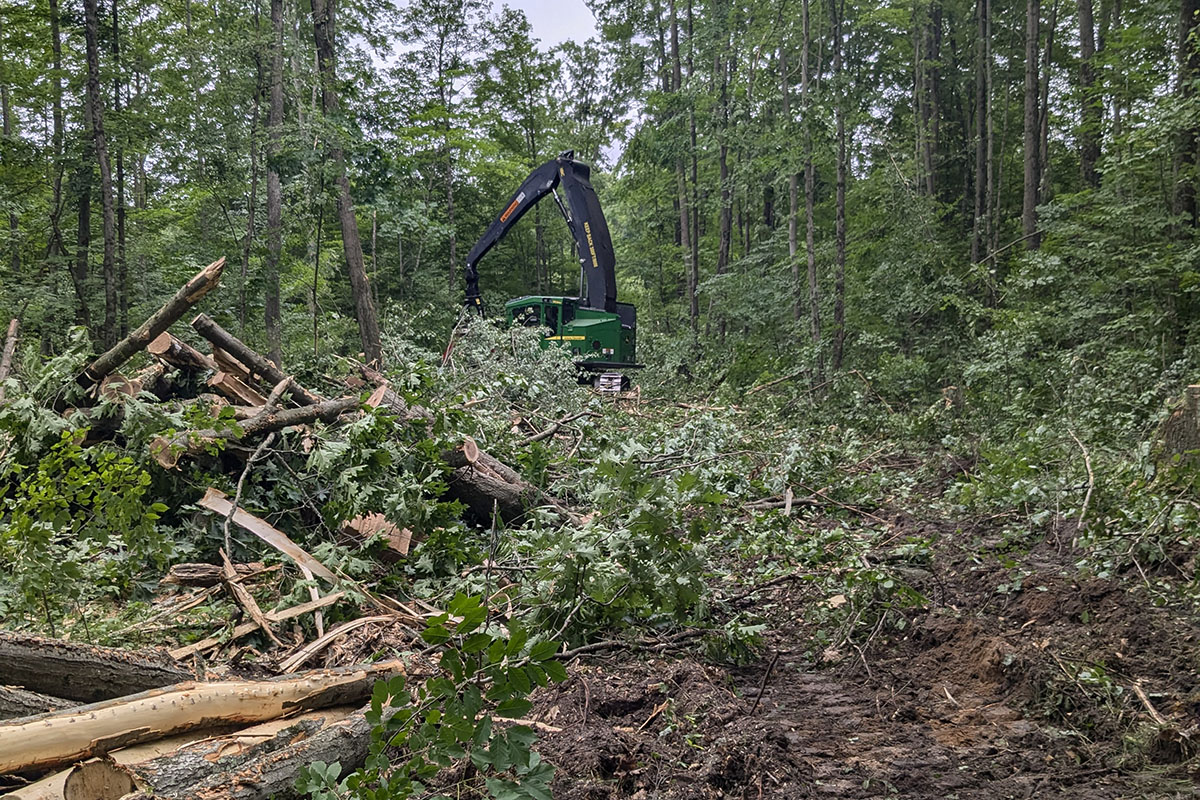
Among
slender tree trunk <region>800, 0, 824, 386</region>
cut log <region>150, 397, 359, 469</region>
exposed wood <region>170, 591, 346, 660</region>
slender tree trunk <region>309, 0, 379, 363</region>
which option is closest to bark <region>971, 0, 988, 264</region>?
slender tree trunk <region>800, 0, 824, 386</region>

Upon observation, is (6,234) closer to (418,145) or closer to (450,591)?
(418,145)

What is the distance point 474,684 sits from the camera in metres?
1.93

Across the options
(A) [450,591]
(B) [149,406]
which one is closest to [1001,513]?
(A) [450,591]

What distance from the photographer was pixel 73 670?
2422mm

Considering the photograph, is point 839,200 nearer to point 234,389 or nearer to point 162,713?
point 234,389

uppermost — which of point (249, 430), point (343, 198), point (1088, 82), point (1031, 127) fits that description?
point (1088, 82)

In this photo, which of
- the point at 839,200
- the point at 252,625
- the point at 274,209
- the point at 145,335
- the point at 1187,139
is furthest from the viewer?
the point at 274,209

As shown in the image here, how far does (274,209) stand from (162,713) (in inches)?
457

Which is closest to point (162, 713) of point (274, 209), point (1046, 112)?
point (274, 209)

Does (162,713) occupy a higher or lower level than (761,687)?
higher

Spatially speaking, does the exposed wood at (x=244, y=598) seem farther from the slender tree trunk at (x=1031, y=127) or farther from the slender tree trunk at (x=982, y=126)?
the slender tree trunk at (x=982, y=126)

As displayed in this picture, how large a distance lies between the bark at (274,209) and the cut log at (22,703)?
9310 millimetres

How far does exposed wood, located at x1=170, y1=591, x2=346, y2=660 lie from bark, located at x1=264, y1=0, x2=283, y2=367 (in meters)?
7.91

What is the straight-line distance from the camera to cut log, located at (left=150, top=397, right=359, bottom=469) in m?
4.52
